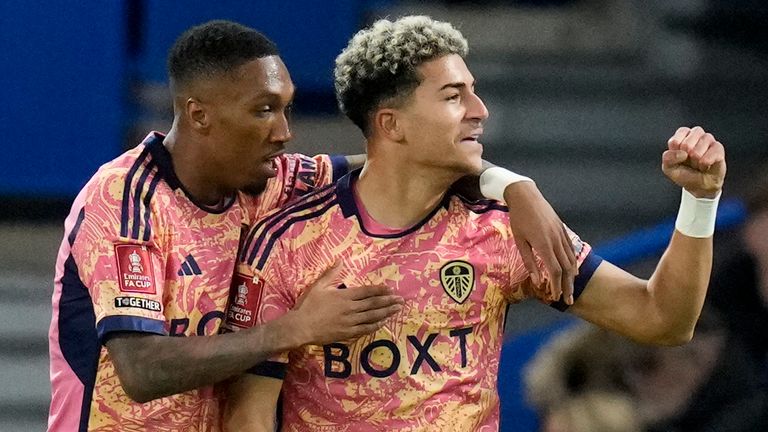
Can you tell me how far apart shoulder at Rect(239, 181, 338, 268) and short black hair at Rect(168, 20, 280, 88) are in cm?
30

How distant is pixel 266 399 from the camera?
8.16ft

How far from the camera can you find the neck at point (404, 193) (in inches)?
100

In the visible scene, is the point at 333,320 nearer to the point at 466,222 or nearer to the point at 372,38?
the point at 466,222

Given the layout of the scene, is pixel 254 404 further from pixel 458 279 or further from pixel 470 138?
pixel 470 138

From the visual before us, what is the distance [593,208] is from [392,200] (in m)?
2.44

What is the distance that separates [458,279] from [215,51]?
65 cm

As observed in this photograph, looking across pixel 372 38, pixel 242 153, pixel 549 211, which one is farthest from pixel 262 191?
pixel 549 211

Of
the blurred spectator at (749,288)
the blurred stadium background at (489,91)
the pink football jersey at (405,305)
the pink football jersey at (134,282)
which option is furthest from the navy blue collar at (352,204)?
the blurred stadium background at (489,91)

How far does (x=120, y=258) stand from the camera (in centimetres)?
238

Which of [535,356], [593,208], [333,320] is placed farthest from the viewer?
[593,208]

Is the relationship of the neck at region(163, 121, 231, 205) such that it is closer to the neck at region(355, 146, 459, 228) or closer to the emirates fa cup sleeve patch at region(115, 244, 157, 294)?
the emirates fa cup sleeve patch at region(115, 244, 157, 294)

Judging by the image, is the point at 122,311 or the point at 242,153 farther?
the point at 242,153

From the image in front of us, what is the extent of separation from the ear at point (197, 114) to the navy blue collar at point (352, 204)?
0.30 metres

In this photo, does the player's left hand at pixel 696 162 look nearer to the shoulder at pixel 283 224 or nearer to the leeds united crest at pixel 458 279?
the leeds united crest at pixel 458 279
